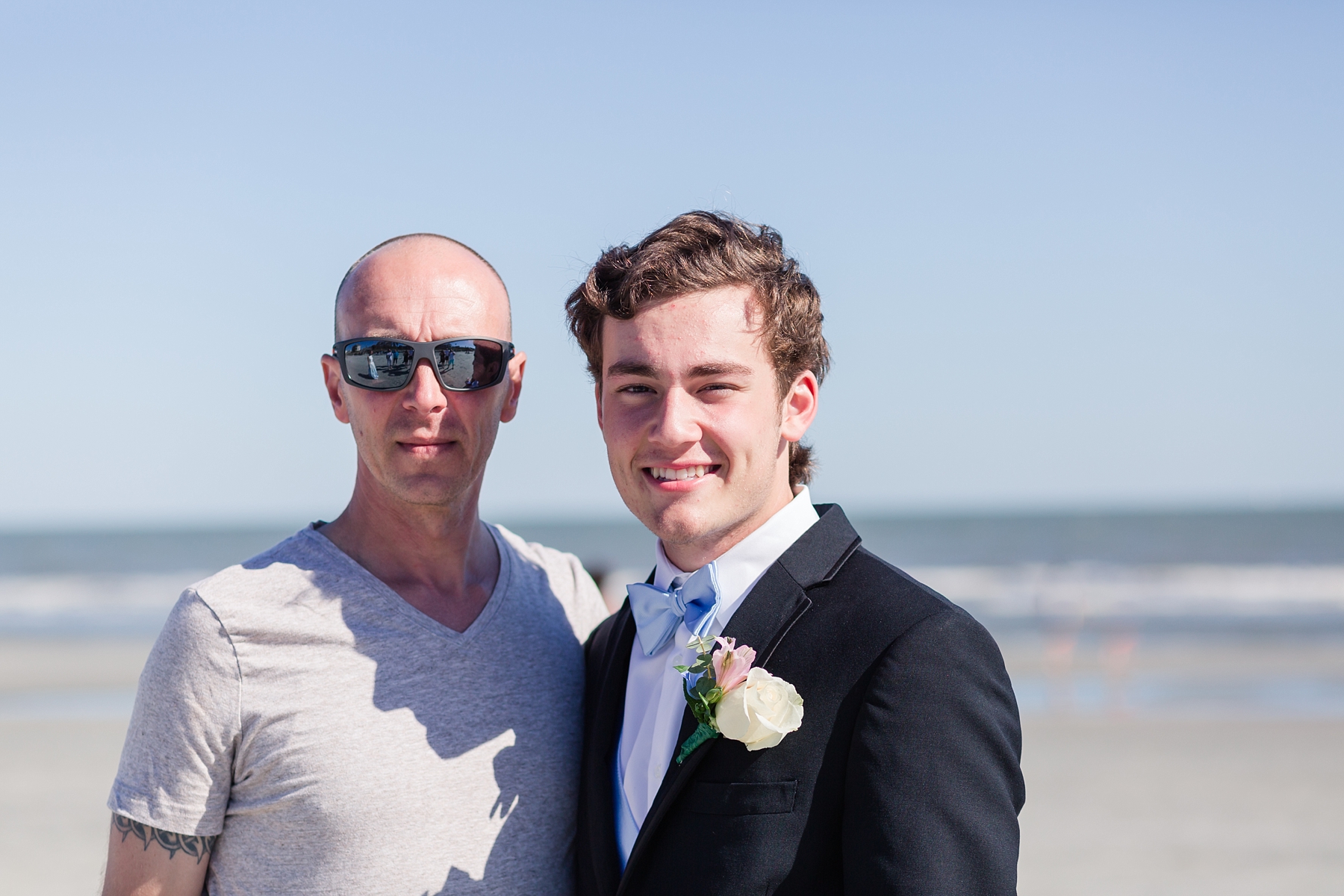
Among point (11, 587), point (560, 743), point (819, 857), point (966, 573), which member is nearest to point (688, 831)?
point (819, 857)

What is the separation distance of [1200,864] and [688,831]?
6.71 m

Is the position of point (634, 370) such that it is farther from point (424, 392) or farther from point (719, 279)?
point (424, 392)

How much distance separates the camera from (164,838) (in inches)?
114

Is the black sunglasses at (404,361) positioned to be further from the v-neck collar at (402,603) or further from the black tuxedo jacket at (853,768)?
the black tuxedo jacket at (853,768)

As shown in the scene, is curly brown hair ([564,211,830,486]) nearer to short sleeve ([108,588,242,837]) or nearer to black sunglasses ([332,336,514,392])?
black sunglasses ([332,336,514,392])

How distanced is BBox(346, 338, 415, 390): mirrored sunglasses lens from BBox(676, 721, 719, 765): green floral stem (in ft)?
4.59

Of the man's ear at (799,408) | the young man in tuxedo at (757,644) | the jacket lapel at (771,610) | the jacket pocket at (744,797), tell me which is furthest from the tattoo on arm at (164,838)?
the man's ear at (799,408)

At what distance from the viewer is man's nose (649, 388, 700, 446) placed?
272 cm

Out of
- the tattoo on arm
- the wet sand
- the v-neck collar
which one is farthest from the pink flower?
the wet sand

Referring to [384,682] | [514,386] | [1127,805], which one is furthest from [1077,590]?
[384,682]

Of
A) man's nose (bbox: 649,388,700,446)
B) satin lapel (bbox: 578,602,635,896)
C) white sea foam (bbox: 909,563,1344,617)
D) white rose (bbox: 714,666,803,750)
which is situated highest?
man's nose (bbox: 649,388,700,446)

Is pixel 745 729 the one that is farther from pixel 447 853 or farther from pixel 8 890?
pixel 8 890

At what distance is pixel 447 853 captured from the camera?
2965mm

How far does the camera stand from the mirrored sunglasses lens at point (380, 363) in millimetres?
3236
